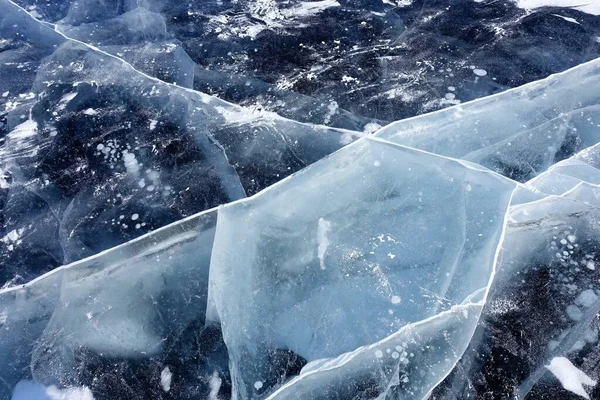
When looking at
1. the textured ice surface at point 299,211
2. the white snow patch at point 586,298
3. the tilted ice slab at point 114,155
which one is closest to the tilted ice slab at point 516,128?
the textured ice surface at point 299,211

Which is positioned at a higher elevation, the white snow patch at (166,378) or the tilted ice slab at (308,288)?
the tilted ice slab at (308,288)

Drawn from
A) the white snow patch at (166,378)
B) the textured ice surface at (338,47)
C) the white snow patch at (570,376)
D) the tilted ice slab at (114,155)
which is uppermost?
the textured ice surface at (338,47)

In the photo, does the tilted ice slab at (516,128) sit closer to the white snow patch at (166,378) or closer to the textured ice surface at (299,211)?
the textured ice surface at (299,211)

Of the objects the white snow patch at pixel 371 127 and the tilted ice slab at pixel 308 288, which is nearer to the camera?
the tilted ice slab at pixel 308 288

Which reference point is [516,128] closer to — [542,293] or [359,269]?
[542,293]

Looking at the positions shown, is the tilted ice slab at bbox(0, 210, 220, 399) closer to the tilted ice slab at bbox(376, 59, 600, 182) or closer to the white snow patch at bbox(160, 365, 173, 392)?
the white snow patch at bbox(160, 365, 173, 392)

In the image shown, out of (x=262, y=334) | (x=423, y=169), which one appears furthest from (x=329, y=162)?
(x=262, y=334)

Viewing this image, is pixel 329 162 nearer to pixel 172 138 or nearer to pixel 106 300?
pixel 172 138
